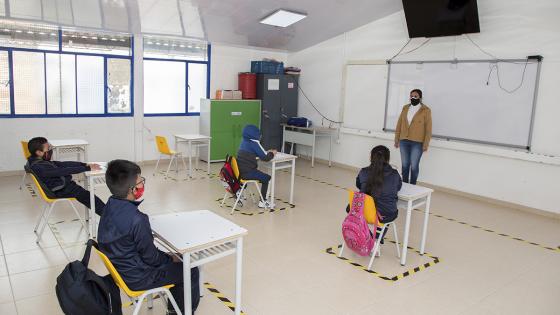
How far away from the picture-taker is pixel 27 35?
258 inches

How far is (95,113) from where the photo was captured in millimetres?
7430

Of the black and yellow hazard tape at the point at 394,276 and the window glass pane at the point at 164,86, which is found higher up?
the window glass pane at the point at 164,86

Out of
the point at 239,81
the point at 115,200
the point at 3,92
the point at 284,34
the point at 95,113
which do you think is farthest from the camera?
the point at 239,81

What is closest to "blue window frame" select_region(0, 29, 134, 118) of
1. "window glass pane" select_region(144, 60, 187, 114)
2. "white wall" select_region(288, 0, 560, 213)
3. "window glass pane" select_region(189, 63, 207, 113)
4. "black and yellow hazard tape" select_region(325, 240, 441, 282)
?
"window glass pane" select_region(144, 60, 187, 114)

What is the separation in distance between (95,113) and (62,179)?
12.4 ft

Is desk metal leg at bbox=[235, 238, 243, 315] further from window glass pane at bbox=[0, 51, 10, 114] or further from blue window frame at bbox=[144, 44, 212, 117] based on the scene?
blue window frame at bbox=[144, 44, 212, 117]

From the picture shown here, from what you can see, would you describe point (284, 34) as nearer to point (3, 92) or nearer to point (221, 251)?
point (3, 92)

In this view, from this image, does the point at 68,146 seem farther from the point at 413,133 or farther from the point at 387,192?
the point at 413,133

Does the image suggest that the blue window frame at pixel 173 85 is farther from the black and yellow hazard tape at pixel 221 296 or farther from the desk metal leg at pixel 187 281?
the desk metal leg at pixel 187 281

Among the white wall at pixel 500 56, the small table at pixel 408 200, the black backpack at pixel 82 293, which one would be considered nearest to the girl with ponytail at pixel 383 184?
the small table at pixel 408 200

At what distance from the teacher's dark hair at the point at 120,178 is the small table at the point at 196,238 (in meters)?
0.35

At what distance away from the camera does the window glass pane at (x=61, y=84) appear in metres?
6.89

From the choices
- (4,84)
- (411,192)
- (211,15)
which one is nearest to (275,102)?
(211,15)

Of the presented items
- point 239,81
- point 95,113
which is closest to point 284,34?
point 239,81
